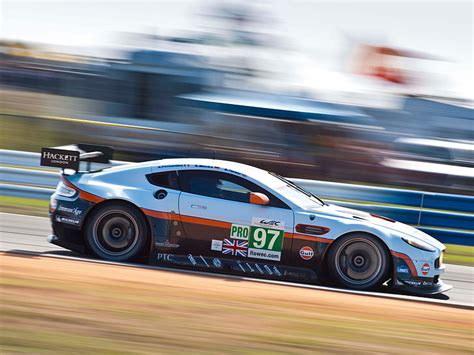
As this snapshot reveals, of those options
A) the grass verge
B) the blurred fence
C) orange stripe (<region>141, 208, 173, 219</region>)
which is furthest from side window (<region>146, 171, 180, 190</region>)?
the grass verge

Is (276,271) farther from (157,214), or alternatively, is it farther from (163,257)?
(157,214)

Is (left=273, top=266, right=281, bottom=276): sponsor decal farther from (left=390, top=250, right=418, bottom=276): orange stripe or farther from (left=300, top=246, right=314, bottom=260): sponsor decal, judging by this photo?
(left=390, top=250, right=418, bottom=276): orange stripe

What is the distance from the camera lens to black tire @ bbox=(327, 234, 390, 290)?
26.6ft

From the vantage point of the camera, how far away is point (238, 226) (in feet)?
26.9

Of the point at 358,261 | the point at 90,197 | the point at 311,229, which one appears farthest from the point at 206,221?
the point at 358,261

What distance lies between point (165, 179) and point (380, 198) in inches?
203

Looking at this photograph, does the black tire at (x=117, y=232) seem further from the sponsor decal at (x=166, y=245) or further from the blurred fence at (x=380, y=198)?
the blurred fence at (x=380, y=198)

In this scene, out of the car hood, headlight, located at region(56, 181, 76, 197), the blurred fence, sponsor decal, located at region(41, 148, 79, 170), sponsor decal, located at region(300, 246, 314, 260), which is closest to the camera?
sponsor decal, located at region(300, 246, 314, 260)

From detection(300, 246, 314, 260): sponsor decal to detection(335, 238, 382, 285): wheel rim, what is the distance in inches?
11.0

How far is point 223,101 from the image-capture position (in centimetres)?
2297

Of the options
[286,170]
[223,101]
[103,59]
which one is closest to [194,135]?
[223,101]

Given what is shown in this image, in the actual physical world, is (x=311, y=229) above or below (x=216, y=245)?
above

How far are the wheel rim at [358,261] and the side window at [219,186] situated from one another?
801 millimetres

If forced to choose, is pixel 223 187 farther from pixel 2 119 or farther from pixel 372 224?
pixel 2 119
